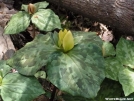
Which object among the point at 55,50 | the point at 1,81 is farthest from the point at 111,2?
the point at 1,81

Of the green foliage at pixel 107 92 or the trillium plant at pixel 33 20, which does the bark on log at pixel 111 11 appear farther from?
the green foliage at pixel 107 92

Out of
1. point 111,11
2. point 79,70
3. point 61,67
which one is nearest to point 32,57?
point 61,67

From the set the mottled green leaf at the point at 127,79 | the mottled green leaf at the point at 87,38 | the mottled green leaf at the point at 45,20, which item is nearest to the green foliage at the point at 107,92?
the mottled green leaf at the point at 127,79

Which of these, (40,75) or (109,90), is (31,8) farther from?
(109,90)

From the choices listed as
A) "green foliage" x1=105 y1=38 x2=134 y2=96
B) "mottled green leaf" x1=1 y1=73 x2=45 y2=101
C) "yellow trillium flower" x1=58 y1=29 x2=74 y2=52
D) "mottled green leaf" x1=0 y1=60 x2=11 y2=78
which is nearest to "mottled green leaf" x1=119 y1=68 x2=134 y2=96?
"green foliage" x1=105 y1=38 x2=134 y2=96

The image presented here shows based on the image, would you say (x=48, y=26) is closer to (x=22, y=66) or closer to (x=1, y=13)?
(x=22, y=66)

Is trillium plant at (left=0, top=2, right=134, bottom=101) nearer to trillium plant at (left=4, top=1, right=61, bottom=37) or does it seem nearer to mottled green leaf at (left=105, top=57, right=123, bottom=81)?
mottled green leaf at (left=105, top=57, right=123, bottom=81)
